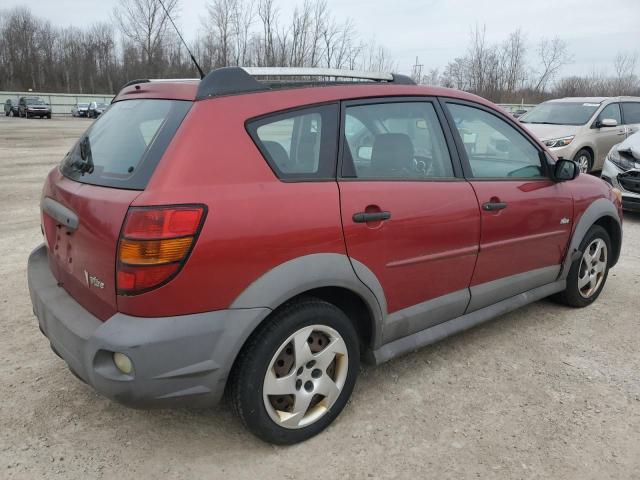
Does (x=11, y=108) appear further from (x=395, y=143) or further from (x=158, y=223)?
(x=158, y=223)

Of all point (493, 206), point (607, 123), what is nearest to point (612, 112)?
point (607, 123)

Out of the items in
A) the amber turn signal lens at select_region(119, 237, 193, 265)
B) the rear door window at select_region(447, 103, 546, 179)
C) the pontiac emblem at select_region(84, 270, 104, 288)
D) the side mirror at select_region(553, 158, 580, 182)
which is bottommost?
the pontiac emblem at select_region(84, 270, 104, 288)

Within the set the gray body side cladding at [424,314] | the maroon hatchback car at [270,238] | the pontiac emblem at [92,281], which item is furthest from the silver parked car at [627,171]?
the pontiac emblem at [92,281]

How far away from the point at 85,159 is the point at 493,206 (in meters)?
2.31

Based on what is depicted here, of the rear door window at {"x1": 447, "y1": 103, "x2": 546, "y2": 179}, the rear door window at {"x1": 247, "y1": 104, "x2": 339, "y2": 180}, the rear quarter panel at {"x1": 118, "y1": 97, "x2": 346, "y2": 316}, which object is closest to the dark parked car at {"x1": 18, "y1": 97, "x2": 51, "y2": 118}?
the rear door window at {"x1": 447, "y1": 103, "x2": 546, "y2": 179}

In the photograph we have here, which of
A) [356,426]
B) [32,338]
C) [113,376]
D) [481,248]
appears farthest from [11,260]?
[481,248]

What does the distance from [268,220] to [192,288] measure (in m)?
0.42

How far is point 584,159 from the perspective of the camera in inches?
396

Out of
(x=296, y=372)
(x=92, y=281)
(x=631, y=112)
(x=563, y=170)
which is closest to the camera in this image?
(x=92, y=281)

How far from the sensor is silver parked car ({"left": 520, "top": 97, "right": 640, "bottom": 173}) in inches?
385

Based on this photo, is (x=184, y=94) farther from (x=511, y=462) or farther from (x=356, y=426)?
(x=511, y=462)

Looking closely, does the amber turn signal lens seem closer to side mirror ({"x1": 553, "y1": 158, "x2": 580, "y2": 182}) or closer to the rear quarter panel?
the rear quarter panel

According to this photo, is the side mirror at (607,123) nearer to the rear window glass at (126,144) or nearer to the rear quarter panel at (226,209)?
the rear quarter panel at (226,209)

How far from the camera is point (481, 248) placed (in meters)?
3.13
